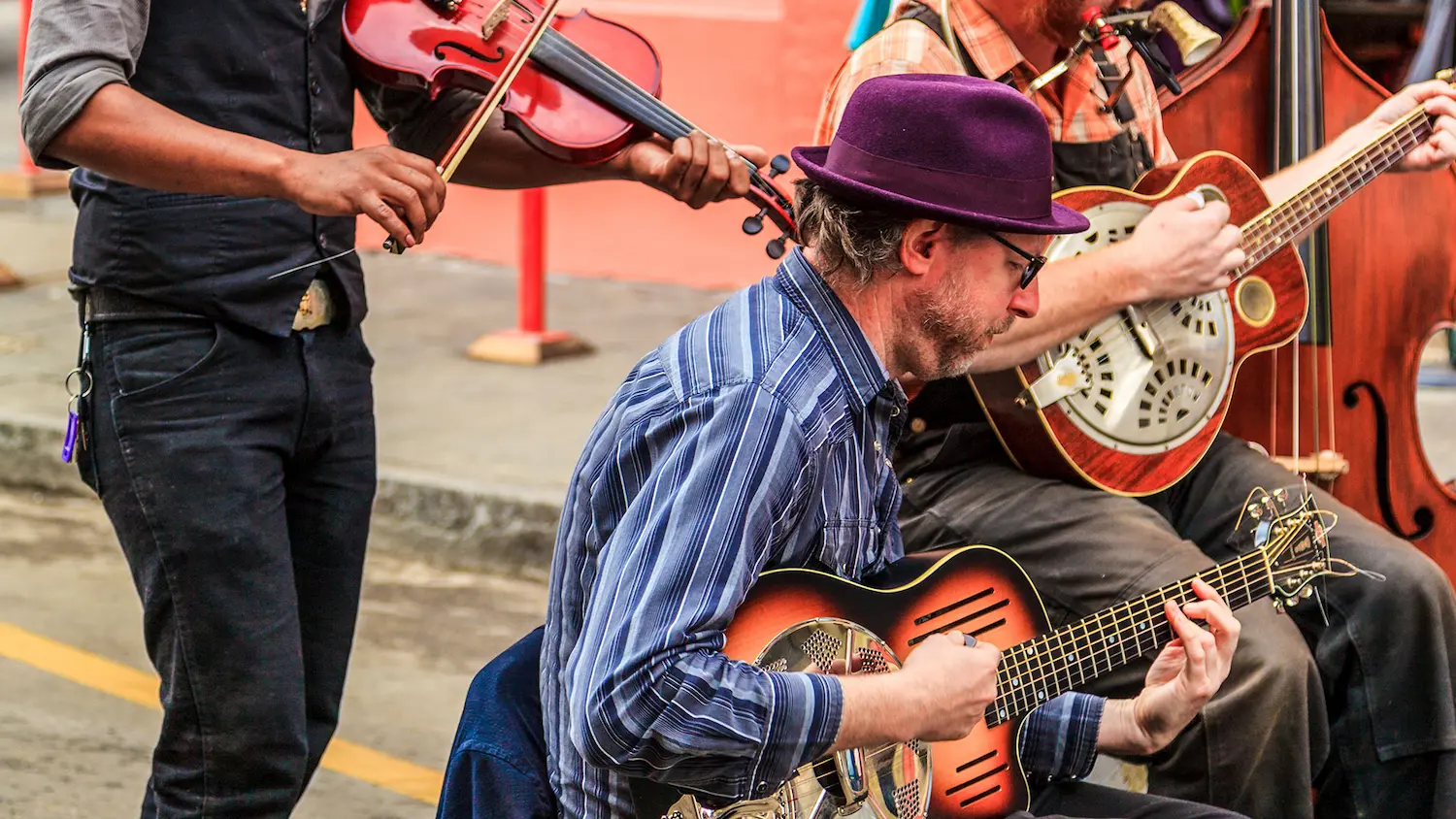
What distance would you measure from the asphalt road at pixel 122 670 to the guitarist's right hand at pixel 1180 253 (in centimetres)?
186

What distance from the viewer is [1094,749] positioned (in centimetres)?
252

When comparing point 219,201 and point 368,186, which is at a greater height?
point 368,186

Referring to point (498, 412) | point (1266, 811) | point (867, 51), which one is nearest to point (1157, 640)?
point (1266, 811)

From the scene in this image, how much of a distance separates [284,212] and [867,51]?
1.10 meters

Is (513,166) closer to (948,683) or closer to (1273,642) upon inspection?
(948,683)

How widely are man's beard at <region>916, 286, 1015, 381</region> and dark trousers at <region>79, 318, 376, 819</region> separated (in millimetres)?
894

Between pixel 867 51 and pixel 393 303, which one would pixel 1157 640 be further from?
pixel 393 303

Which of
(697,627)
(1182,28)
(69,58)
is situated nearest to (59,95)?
(69,58)

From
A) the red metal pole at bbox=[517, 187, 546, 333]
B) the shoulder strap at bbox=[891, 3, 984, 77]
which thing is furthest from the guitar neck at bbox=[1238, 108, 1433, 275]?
the red metal pole at bbox=[517, 187, 546, 333]

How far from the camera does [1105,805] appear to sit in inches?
98.0

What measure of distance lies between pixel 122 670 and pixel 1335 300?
3.01 meters

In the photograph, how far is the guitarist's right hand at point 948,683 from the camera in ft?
6.75

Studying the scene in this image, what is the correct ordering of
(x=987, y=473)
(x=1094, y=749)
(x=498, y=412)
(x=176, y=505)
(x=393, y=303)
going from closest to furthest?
(x=176, y=505) < (x=1094, y=749) < (x=987, y=473) < (x=498, y=412) < (x=393, y=303)

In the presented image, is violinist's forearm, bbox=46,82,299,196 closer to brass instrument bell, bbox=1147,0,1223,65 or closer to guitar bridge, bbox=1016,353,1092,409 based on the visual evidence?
guitar bridge, bbox=1016,353,1092,409
